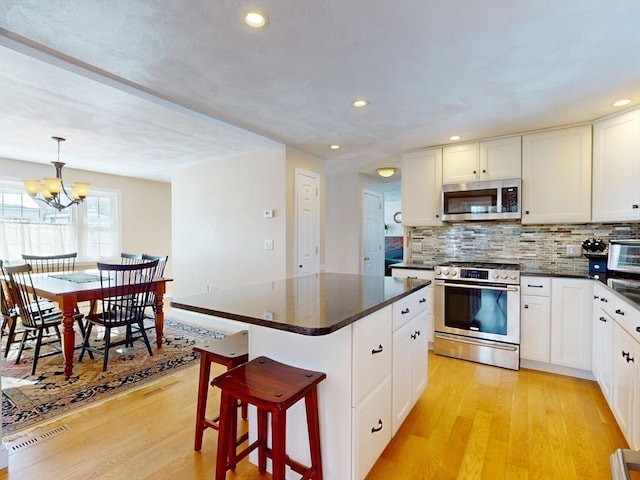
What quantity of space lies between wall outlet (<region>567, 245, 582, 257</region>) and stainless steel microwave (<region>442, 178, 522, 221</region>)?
1.98 ft

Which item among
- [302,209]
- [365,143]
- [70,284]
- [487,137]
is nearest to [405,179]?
[365,143]

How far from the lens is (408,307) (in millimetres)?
2109

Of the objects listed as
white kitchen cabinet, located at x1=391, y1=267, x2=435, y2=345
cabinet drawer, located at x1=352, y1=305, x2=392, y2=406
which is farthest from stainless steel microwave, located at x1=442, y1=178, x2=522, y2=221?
cabinet drawer, located at x1=352, y1=305, x2=392, y2=406

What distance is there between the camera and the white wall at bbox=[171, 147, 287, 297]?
3982 mm

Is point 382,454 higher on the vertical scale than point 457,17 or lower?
lower

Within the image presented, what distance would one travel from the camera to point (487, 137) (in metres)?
3.51

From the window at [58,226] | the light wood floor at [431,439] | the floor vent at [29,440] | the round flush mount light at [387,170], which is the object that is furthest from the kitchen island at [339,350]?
the window at [58,226]

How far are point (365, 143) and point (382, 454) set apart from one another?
3.02 m

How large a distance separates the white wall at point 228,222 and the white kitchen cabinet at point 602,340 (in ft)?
9.72

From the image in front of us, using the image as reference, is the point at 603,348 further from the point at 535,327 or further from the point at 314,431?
the point at 314,431

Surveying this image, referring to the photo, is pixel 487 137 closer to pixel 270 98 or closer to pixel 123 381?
pixel 270 98

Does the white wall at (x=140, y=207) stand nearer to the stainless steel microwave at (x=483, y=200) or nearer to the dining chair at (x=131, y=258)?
the dining chair at (x=131, y=258)

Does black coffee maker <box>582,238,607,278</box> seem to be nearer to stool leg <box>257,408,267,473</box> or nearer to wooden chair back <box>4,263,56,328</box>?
stool leg <box>257,408,267,473</box>

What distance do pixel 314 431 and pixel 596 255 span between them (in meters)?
3.00
